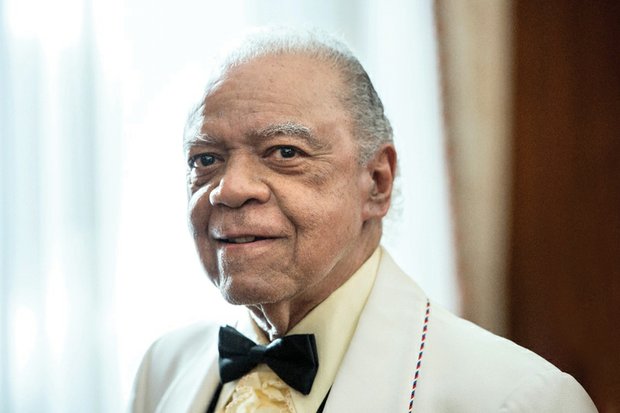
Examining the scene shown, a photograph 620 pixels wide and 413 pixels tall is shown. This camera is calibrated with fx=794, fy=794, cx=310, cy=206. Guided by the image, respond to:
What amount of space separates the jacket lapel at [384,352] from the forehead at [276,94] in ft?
1.12

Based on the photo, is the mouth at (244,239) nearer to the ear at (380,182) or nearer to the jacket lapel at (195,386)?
the ear at (380,182)

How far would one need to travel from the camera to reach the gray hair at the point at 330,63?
4.76ft

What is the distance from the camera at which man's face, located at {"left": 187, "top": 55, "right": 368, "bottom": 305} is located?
4.52 feet

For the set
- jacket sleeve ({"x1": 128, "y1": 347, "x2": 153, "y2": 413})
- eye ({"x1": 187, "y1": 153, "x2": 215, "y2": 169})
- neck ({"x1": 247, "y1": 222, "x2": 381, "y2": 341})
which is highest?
eye ({"x1": 187, "y1": 153, "x2": 215, "y2": 169})

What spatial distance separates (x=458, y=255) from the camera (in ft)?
7.69

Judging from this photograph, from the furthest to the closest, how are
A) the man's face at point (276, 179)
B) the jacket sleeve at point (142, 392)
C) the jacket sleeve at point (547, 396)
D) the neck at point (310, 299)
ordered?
the jacket sleeve at point (142, 392), the neck at point (310, 299), the man's face at point (276, 179), the jacket sleeve at point (547, 396)

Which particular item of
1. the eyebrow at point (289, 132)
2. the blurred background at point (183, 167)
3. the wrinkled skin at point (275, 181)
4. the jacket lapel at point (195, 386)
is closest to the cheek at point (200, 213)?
the wrinkled skin at point (275, 181)

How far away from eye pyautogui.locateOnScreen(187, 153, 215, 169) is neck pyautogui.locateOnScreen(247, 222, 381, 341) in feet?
0.95

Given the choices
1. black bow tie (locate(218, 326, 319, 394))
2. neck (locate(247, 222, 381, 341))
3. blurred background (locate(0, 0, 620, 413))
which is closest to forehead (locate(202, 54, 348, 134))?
neck (locate(247, 222, 381, 341))

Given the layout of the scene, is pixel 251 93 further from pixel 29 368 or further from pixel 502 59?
pixel 29 368

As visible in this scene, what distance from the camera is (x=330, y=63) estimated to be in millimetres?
1465

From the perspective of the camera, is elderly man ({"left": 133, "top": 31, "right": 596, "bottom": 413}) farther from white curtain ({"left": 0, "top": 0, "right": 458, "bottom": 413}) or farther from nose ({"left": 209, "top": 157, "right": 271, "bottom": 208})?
white curtain ({"left": 0, "top": 0, "right": 458, "bottom": 413})

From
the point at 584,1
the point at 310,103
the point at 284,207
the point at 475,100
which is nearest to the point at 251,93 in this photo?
the point at 310,103

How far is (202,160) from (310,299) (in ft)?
1.08
